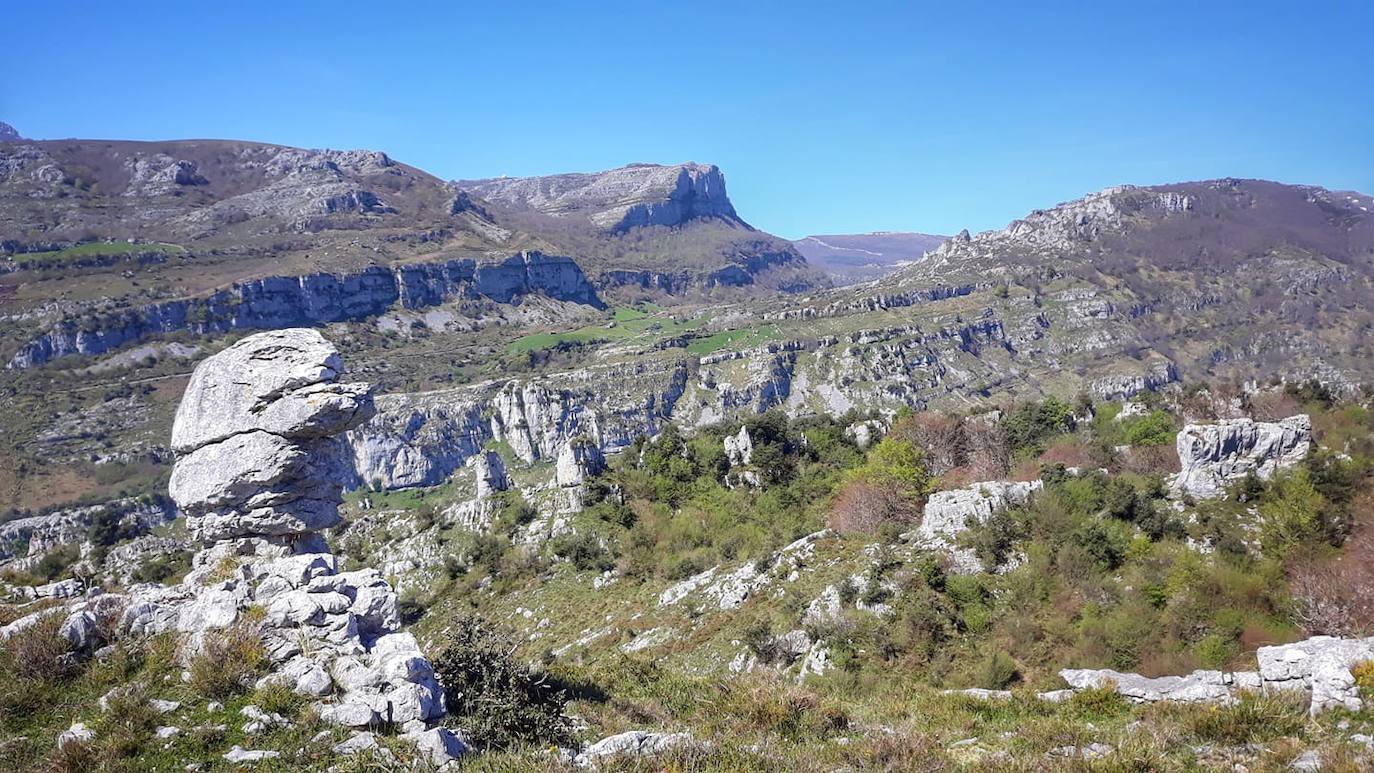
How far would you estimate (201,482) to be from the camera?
17875 millimetres

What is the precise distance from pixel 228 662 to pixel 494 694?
434 centimetres

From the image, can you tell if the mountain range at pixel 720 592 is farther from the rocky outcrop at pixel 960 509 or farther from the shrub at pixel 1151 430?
the shrub at pixel 1151 430

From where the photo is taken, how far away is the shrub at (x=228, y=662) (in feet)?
36.0

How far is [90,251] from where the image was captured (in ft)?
538

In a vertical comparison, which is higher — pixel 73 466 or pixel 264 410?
pixel 264 410

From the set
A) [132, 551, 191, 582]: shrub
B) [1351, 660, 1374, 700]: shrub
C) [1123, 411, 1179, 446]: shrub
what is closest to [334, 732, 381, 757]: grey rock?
[1351, 660, 1374, 700]: shrub

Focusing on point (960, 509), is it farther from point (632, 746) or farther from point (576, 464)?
point (576, 464)

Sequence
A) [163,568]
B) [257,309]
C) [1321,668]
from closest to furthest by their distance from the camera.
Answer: [1321,668] → [163,568] → [257,309]

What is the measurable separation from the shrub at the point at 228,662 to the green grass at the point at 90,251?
199164 millimetres

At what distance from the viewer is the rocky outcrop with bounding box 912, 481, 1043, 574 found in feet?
94.2

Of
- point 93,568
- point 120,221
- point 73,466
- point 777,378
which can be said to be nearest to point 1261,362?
point 777,378

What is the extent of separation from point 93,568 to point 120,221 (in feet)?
660

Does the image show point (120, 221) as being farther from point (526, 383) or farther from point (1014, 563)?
point (1014, 563)

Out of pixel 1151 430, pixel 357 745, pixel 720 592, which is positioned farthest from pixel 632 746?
pixel 1151 430
